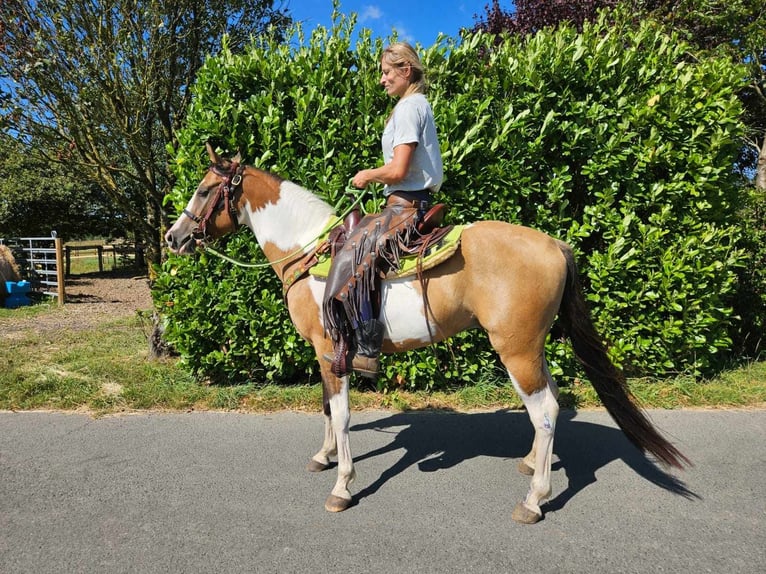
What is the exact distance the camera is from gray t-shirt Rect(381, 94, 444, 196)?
113 inches

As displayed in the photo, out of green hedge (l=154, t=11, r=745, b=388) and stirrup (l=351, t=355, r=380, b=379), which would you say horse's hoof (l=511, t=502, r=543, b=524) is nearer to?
stirrup (l=351, t=355, r=380, b=379)

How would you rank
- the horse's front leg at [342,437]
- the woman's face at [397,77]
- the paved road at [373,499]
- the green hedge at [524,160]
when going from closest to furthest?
the paved road at [373,499], the woman's face at [397,77], the horse's front leg at [342,437], the green hedge at [524,160]

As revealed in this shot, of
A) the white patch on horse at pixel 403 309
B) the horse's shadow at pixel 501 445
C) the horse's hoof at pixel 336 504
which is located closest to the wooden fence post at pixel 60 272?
the horse's shadow at pixel 501 445

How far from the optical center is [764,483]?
3256 millimetres

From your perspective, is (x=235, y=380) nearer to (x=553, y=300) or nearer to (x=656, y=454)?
(x=553, y=300)

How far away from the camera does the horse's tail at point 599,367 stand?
3.17m

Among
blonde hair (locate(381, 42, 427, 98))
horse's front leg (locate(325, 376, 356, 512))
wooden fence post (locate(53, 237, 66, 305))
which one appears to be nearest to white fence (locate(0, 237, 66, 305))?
wooden fence post (locate(53, 237, 66, 305))

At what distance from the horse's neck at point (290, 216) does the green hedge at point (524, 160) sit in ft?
3.90

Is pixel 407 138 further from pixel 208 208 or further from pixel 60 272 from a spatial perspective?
pixel 60 272

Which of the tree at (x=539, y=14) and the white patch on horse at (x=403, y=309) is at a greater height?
the tree at (x=539, y=14)

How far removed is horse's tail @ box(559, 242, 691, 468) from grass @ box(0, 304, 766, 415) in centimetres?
157

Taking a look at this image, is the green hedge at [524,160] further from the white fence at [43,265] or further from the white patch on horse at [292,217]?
the white fence at [43,265]

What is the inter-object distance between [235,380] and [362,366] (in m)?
2.65

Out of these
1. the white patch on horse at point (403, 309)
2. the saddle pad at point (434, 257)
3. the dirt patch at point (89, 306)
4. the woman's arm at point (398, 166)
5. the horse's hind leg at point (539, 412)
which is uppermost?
the woman's arm at point (398, 166)
